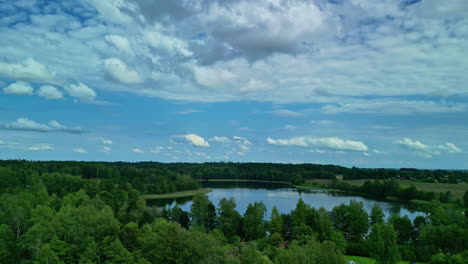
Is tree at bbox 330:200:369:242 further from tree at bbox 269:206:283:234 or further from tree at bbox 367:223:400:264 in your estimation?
tree at bbox 367:223:400:264

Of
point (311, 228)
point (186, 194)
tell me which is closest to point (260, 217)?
point (311, 228)

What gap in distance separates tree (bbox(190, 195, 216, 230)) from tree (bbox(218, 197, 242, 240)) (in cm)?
195

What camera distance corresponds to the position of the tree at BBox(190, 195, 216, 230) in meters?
51.0

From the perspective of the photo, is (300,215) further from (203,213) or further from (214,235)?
(203,213)

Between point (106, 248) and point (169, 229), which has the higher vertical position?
point (169, 229)

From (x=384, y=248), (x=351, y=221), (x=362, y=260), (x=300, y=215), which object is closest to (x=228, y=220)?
(x=300, y=215)

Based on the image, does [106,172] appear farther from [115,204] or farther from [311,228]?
[311,228]

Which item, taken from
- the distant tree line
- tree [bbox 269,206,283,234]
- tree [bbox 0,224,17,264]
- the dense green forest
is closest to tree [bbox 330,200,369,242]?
the dense green forest

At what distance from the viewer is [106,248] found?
31484 millimetres

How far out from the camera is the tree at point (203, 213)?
5097 cm

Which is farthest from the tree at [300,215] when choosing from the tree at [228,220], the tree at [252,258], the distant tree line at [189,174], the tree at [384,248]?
the distant tree line at [189,174]

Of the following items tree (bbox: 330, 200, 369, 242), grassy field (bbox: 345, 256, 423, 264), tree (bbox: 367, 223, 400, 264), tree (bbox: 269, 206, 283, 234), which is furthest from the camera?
tree (bbox: 269, 206, 283, 234)

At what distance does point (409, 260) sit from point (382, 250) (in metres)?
7.00

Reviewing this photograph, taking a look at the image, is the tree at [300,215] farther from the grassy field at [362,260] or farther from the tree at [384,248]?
the tree at [384,248]
